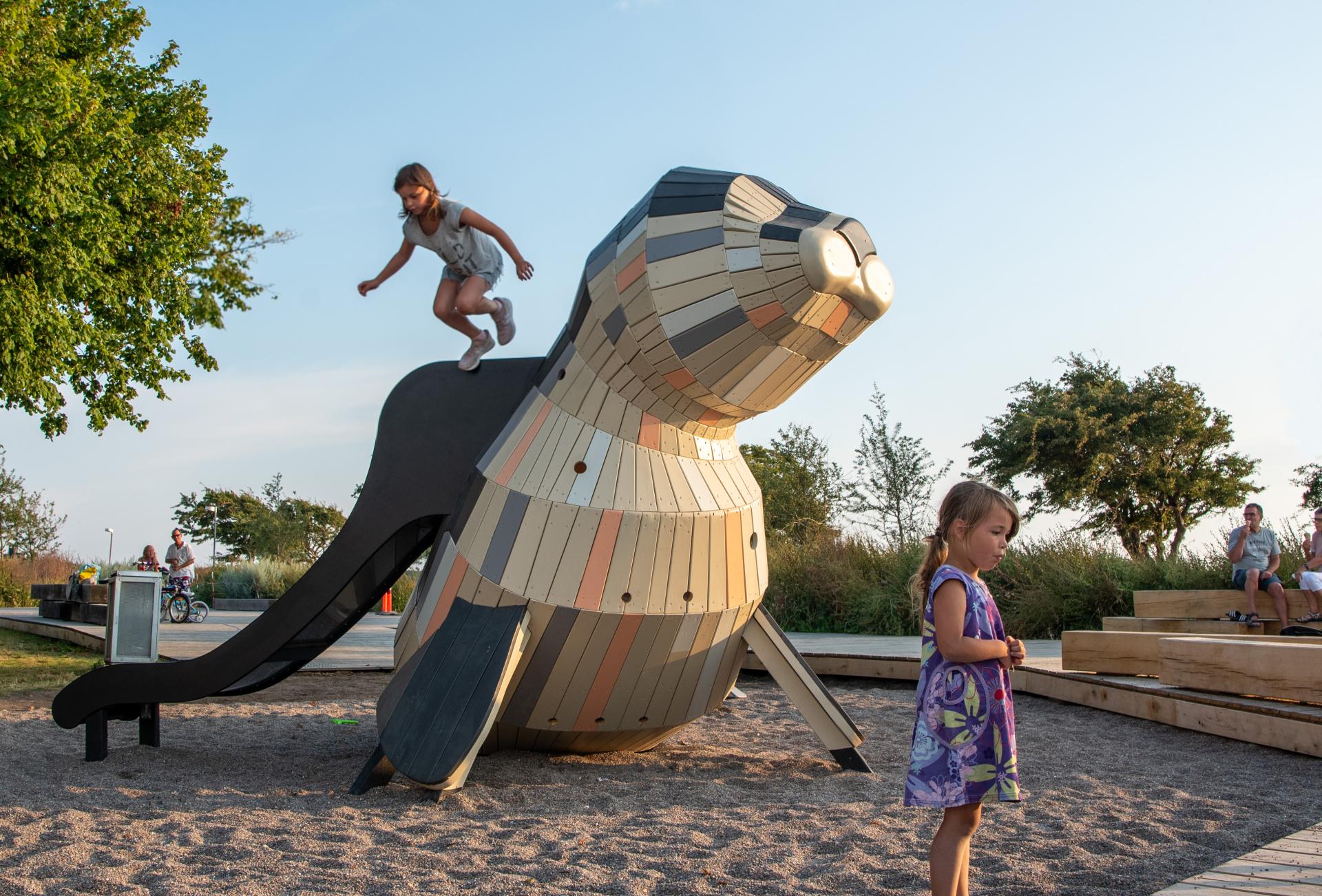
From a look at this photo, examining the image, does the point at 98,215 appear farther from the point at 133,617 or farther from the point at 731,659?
the point at 731,659

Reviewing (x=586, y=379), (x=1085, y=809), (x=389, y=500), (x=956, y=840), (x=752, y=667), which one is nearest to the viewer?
(x=956, y=840)

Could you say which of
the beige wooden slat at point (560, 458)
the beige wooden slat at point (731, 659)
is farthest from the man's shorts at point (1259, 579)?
A: the beige wooden slat at point (560, 458)

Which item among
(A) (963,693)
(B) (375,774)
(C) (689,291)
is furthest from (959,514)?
(B) (375,774)

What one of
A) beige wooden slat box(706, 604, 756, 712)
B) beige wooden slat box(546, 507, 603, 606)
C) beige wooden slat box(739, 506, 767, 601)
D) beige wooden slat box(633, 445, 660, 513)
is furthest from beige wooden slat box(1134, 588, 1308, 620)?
beige wooden slat box(546, 507, 603, 606)

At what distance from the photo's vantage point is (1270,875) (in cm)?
264

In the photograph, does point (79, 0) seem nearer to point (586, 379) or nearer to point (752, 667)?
point (752, 667)

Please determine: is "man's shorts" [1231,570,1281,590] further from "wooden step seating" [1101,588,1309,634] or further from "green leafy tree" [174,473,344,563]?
"green leafy tree" [174,473,344,563]

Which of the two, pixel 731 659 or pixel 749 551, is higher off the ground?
pixel 749 551

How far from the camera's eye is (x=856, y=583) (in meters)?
15.2

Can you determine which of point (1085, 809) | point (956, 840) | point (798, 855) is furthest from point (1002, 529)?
point (1085, 809)

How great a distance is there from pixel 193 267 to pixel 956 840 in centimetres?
1756

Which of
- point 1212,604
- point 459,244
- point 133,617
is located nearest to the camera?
point 459,244

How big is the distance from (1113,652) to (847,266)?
487cm

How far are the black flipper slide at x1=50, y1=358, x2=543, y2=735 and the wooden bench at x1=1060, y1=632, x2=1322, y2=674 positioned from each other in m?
5.00
